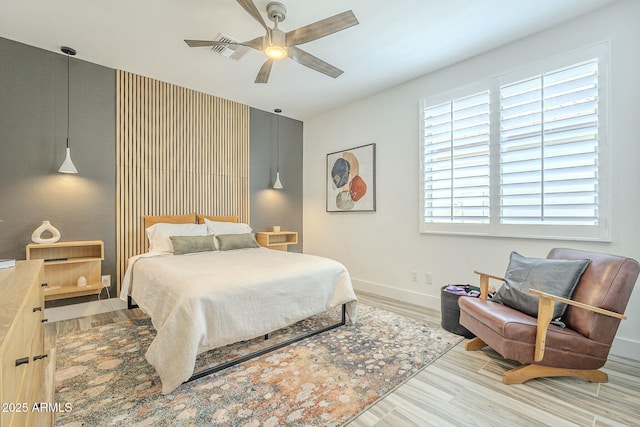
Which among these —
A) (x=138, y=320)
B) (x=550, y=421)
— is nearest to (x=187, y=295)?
(x=138, y=320)

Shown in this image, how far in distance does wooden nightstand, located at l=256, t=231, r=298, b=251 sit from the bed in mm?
1284

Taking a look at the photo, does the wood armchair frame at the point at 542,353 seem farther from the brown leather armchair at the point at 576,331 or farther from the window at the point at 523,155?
the window at the point at 523,155

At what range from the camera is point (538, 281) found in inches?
89.8

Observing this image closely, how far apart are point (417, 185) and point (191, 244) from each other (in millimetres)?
2946

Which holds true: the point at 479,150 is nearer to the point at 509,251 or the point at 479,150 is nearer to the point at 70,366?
the point at 509,251

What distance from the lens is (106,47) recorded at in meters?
3.22

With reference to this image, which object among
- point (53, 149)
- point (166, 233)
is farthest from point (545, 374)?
point (53, 149)

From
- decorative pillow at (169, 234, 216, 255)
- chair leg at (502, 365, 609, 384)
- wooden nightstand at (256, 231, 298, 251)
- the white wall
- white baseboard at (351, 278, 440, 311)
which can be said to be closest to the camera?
chair leg at (502, 365, 609, 384)

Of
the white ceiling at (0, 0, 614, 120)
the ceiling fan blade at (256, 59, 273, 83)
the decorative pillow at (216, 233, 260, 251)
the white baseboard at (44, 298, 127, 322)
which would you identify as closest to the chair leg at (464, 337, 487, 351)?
the decorative pillow at (216, 233, 260, 251)

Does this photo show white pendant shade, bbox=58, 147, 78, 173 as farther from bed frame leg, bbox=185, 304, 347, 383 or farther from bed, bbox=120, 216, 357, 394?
bed frame leg, bbox=185, 304, 347, 383

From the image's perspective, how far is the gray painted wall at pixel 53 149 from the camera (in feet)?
10.2

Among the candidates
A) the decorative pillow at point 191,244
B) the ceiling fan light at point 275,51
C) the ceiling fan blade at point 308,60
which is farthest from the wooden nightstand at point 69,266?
the ceiling fan blade at point 308,60

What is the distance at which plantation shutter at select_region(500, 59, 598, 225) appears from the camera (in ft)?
8.52

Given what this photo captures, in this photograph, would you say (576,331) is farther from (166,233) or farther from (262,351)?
(166,233)
